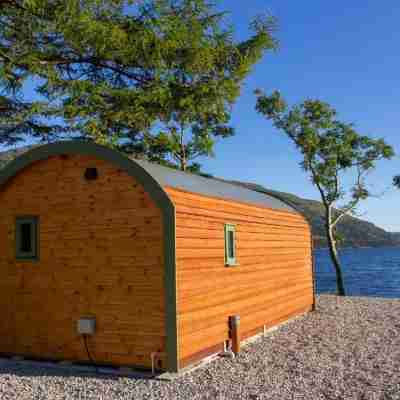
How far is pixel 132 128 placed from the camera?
22.2 metres

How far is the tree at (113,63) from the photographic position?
49.6ft

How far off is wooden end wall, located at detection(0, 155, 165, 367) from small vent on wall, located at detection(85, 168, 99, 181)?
0.09 meters

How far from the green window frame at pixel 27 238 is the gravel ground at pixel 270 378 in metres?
2.01

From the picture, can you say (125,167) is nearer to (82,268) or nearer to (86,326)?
(82,268)

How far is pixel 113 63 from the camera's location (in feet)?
57.3

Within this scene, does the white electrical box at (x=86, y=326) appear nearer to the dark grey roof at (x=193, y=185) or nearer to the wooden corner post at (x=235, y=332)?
the wooden corner post at (x=235, y=332)

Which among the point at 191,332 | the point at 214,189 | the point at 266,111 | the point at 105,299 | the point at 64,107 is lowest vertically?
the point at 191,332

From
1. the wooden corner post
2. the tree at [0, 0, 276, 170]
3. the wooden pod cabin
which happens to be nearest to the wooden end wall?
the wooden pod cabin

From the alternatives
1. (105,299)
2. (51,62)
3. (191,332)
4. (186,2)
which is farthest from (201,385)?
(186,2)

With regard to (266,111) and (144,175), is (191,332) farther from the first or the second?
(266,111)

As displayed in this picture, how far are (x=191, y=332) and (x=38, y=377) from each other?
2.64 meters

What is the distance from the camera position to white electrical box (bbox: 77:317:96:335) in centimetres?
902

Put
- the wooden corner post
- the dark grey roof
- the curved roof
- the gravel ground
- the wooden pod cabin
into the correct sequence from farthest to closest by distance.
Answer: the wooden corner post < the dark grey roof < the curved roof < the wooden pod cabin < the gravel ground

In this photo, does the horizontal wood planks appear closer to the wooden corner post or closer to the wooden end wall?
the wooden corner post
